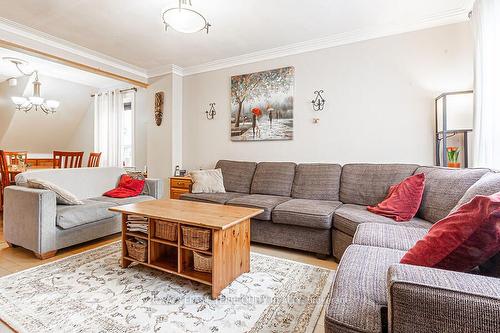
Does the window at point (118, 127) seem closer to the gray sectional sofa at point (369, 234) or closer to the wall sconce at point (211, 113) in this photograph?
the wall sconce at point (211, 113)

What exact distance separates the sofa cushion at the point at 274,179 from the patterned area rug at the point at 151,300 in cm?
119

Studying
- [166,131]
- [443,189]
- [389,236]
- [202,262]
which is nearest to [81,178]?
[166,131]

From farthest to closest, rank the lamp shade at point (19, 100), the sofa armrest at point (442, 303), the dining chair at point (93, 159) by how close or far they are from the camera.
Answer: the dining chair at point (93, 159)
the lamp shade at point (19, 100)
the sofa armrest at point (442, 303)

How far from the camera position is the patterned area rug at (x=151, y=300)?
1544 millimetres

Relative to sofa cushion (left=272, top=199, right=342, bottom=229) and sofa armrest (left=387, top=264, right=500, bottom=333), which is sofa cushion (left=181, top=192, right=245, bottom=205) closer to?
sofa cushion (left=272, top=199, right=342, bottom=229)

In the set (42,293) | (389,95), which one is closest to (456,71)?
(389,95)

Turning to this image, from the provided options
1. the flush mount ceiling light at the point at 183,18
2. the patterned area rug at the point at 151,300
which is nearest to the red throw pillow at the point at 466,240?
the patterned area rug at the point at 151,300

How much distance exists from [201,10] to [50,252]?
2.77m

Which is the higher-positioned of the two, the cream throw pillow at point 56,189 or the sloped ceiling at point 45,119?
the sloped ceiling at point 45,119

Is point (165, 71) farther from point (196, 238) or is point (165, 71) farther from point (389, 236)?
point (389, 236)

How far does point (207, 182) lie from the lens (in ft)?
11.8

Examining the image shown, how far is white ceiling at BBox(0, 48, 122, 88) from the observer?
13.5ft

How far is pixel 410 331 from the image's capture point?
762mm

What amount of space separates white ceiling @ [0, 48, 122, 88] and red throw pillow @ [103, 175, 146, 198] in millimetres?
2286
